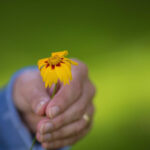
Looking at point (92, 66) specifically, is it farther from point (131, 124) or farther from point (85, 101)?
point (85, 101)

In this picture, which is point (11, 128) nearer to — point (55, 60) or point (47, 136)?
point (47, 136)

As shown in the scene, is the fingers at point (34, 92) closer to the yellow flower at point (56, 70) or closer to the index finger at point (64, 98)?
the index finger at point (64, 98)

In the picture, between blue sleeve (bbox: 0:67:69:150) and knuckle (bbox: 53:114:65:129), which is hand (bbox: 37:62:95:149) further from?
blue sleeve (bbox: 0:67:69:150)

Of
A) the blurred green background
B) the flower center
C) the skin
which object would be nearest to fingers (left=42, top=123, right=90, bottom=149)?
the skin

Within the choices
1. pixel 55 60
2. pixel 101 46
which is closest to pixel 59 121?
pixel 55 60

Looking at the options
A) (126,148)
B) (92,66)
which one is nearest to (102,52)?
(92,66)

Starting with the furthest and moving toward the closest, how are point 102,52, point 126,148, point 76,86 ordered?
point 102,52
point 126,148
point 76,86

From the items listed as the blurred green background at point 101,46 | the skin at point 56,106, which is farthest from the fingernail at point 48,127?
the blurred green background at point 101,46
